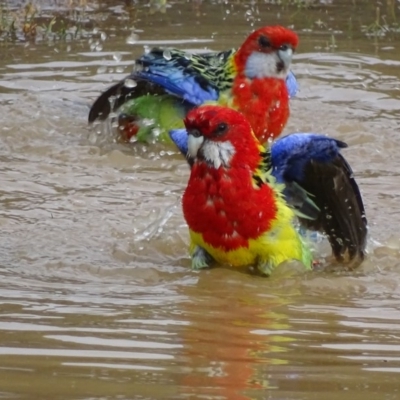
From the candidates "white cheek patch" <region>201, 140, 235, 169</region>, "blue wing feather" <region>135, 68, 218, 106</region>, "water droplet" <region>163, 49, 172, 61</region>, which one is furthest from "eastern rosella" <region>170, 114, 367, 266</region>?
"water droplet" <region>163, 49, 172, 61</region>

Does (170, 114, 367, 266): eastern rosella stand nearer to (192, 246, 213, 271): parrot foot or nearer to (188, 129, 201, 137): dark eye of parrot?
(188, 129, 201, 137): dark eye of parrot

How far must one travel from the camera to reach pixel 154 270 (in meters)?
5.09

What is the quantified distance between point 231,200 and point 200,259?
1.14ft

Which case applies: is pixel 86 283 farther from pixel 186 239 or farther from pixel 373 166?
pixel 373 166

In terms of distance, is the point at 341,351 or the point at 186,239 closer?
the point at 341,351

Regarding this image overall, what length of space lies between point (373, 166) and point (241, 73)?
0.93 metres

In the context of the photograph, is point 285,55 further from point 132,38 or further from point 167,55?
point 132,38

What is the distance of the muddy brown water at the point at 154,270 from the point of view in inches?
141

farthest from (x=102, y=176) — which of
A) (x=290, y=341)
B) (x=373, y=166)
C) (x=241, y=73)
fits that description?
(x=290, y=341)

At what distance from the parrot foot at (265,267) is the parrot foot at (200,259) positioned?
22 cm

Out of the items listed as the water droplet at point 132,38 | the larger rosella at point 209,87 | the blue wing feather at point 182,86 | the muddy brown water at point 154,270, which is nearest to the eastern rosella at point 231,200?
the muddy brown water at point 154,270

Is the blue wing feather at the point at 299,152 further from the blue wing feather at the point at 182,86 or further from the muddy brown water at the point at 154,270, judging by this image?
the blue wing feather at the point at 182,86

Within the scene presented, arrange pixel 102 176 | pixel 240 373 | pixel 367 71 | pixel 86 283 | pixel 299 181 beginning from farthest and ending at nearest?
pixel 367 71
pixel 102 176
pixel 299 181
pixel 86 283
pixel 240 373

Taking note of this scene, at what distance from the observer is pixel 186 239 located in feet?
18.4
